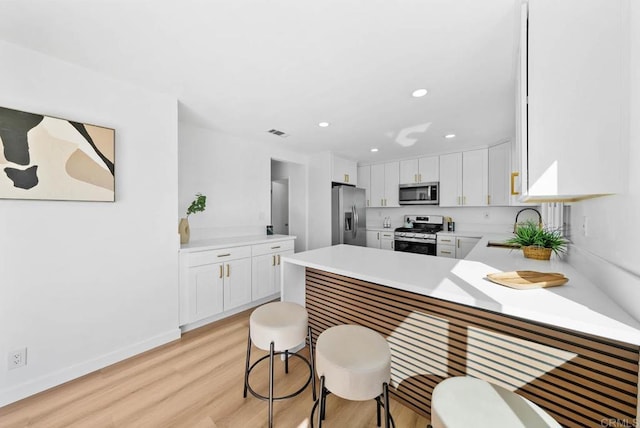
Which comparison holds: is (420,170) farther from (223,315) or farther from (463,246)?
(223,315)

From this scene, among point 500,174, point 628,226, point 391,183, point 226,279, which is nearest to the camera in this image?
point 628,226

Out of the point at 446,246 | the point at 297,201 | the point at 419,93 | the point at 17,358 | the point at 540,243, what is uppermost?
the point at 419,93

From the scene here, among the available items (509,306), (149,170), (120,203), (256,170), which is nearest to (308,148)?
(256,170)

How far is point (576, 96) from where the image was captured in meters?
1.07

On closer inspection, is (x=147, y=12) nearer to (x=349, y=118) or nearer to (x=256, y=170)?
(x=349, y=118)

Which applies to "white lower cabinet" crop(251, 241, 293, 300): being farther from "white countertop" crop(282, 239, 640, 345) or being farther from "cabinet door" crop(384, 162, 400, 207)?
"cabinet door" crop(384, 162, 400, 207)

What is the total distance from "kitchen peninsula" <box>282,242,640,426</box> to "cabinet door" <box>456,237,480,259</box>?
215 centimetres

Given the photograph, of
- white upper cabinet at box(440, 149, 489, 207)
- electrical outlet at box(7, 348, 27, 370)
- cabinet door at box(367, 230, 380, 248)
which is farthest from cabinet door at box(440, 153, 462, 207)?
electrical outlet at box(7, 348, 27, 370)

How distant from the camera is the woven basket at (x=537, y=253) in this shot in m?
1.89

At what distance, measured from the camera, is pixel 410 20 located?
1.45 metres

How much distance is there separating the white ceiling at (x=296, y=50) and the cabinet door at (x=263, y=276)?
5.97 feet

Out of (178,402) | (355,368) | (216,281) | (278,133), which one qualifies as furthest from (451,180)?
(178,402)

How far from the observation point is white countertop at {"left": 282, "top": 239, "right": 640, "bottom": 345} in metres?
0.85

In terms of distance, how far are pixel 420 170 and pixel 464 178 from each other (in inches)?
30.6
